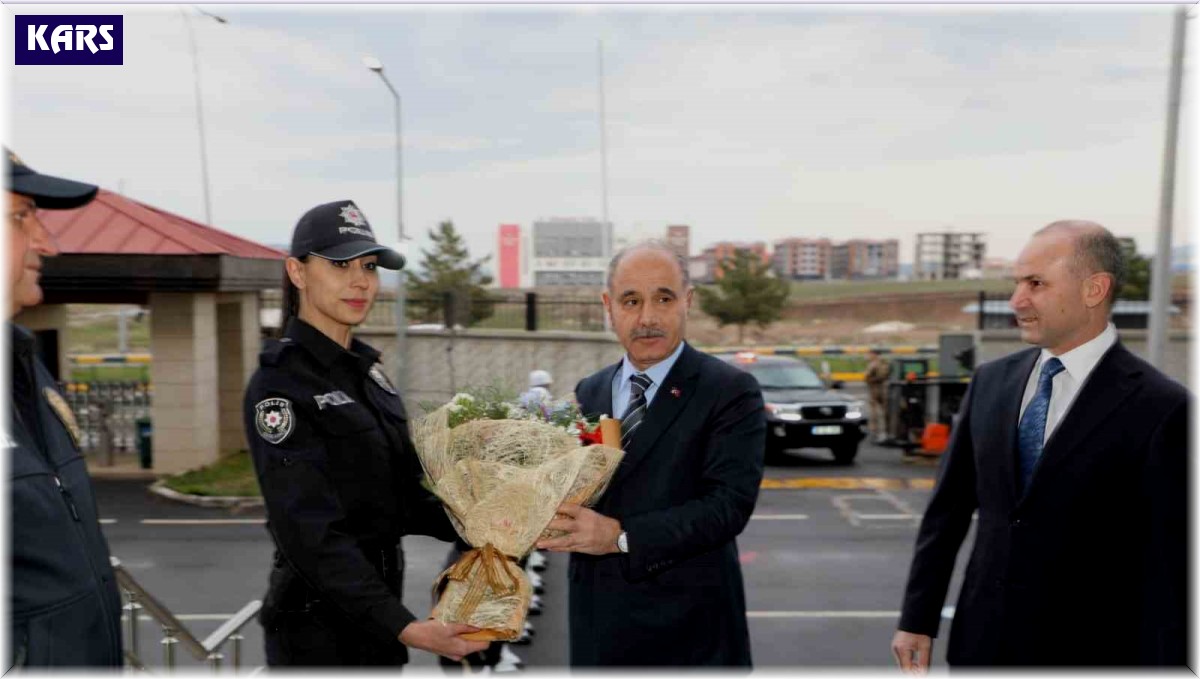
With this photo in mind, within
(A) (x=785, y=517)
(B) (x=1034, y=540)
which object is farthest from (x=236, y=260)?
(B) (x=1034, y=540)

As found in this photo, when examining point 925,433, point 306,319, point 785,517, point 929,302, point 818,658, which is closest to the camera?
point 306,319

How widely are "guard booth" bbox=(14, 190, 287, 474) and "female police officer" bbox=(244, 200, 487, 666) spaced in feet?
42.5

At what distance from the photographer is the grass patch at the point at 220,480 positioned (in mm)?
13969

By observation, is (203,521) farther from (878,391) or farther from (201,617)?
(878,391)

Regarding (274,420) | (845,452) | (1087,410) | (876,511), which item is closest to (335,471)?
(274,420)

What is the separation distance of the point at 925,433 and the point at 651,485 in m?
15.2

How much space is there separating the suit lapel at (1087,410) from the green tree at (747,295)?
42394mm

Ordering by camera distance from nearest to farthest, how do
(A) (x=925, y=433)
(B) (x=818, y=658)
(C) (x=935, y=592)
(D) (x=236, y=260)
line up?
(C) (x=935, y=592), (B) (x=818, y=658), (D) (x=236, y=260), (A) (x=925, y=433)

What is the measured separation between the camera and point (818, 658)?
7363 millimetres

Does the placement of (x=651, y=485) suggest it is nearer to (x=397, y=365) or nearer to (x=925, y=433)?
(x=925, y=433)

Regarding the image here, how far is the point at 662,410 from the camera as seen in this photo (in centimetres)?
312

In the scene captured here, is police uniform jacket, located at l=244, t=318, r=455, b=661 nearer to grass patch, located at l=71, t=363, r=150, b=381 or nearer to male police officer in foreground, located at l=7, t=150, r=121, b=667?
male police officer in foreground, located at l=7, t=150, r=121, b=667

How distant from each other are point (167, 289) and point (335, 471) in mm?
13713

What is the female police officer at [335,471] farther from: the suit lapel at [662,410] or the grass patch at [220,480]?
the grass patch at [220,480]
